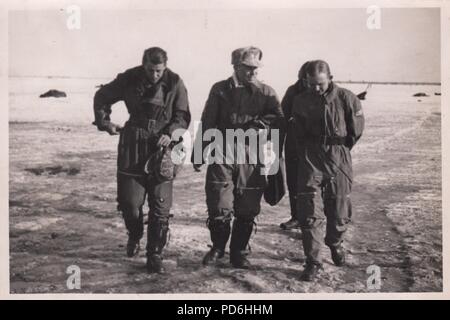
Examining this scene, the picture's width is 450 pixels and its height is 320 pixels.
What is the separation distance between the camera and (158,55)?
5.04 m

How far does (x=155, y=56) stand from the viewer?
5031 millimetres

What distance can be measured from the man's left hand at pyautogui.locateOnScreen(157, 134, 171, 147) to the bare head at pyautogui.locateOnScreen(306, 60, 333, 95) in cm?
128

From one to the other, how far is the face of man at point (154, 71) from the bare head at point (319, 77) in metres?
1.25

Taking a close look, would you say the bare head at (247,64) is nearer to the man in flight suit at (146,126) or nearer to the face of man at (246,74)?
the face of man at (246,74)

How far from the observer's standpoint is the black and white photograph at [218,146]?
502 centimetres

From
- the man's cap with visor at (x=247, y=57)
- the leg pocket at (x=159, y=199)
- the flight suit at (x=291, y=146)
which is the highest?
the man's cap with visor at (x=247, y=57)

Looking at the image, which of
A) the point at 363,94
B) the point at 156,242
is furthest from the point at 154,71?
the point at 363,94

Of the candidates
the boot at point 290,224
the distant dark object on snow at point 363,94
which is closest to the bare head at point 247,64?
the distant dark object on snow at point 363,94

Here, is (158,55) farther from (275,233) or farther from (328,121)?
(275,233)

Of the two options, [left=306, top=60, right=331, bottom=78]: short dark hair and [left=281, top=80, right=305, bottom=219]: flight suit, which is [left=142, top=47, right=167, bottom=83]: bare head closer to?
[left=281, top=80, right=305, bottom=219]: flight suit

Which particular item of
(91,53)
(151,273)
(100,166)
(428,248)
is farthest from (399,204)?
(91,53)

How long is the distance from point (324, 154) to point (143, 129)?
154cm

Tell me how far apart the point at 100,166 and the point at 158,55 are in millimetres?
1211

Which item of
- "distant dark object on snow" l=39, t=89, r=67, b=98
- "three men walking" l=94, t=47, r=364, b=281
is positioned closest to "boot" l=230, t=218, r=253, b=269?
"three men walking" l=94, t=47, r=364, b=281
